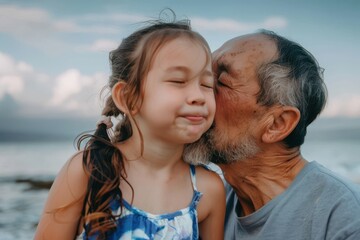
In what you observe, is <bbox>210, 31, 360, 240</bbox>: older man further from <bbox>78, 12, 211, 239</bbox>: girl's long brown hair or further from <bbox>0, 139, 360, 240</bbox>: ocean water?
<bbox>0, 139, 360, 240</bbox>: ocean water

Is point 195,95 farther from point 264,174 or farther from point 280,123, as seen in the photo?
point 264,174

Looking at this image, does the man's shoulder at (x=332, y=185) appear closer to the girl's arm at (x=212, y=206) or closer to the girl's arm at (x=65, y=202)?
the girl's arm at (x=212, y=206)

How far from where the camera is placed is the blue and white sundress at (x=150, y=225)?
2518mm

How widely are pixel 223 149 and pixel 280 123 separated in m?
0.36

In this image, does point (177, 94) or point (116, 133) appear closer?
point (177, 94)

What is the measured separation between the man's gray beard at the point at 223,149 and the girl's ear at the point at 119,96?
1.66 ft

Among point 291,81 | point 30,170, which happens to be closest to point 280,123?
point 291,81

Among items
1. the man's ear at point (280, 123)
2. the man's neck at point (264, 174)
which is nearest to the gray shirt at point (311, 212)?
the man's neck at point (264, 174)

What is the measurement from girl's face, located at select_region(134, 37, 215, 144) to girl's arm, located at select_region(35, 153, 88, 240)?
1.34ft

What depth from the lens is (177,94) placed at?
2.44 meters

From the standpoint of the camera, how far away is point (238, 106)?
10.1ft

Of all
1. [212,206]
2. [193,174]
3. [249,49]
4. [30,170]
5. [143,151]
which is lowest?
[30,170]

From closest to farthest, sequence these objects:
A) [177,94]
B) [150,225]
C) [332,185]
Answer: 1. [177,94]
2. [150,225]
3. [332,185]

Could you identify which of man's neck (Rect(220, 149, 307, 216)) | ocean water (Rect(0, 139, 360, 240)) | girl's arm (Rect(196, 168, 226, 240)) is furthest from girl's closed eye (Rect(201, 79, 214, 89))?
ocean water (Rect(0, 139, 360, 240))
